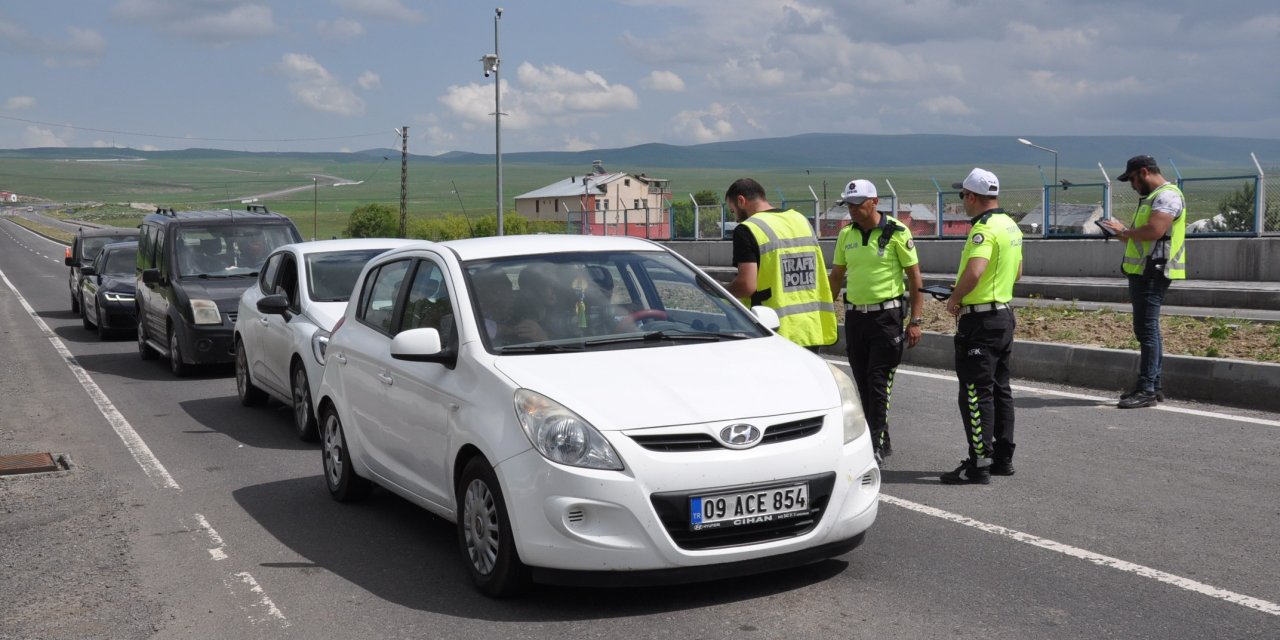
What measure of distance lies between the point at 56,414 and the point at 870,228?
8.14 m

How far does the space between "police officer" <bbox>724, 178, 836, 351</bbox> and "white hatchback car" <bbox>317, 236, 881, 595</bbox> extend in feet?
3.94

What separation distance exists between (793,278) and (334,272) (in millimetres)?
4983

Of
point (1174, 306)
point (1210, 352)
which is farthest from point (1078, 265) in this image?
point (1210, 352)

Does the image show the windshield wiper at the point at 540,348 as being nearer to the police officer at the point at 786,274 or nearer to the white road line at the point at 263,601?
the white road line at the point at 263,601

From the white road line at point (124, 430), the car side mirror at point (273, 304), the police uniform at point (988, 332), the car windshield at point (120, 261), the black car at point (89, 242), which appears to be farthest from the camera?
the black car at point (89, 242)

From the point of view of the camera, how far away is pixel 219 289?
1486 centimetres

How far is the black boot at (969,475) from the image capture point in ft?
25.2

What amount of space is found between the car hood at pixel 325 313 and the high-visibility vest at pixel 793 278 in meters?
3.71

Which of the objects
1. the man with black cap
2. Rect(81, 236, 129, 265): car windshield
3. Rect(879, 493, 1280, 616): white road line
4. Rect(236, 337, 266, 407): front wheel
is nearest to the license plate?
Rect(879, 493, 1280, 616): white road line

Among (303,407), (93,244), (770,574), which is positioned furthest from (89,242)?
(770,574)

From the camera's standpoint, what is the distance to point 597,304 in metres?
6.23

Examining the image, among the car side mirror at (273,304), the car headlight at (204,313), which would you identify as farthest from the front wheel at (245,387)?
the car headlight at (204,313)

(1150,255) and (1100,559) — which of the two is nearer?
(1100,559)

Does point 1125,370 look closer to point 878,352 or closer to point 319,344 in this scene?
point 878,352
